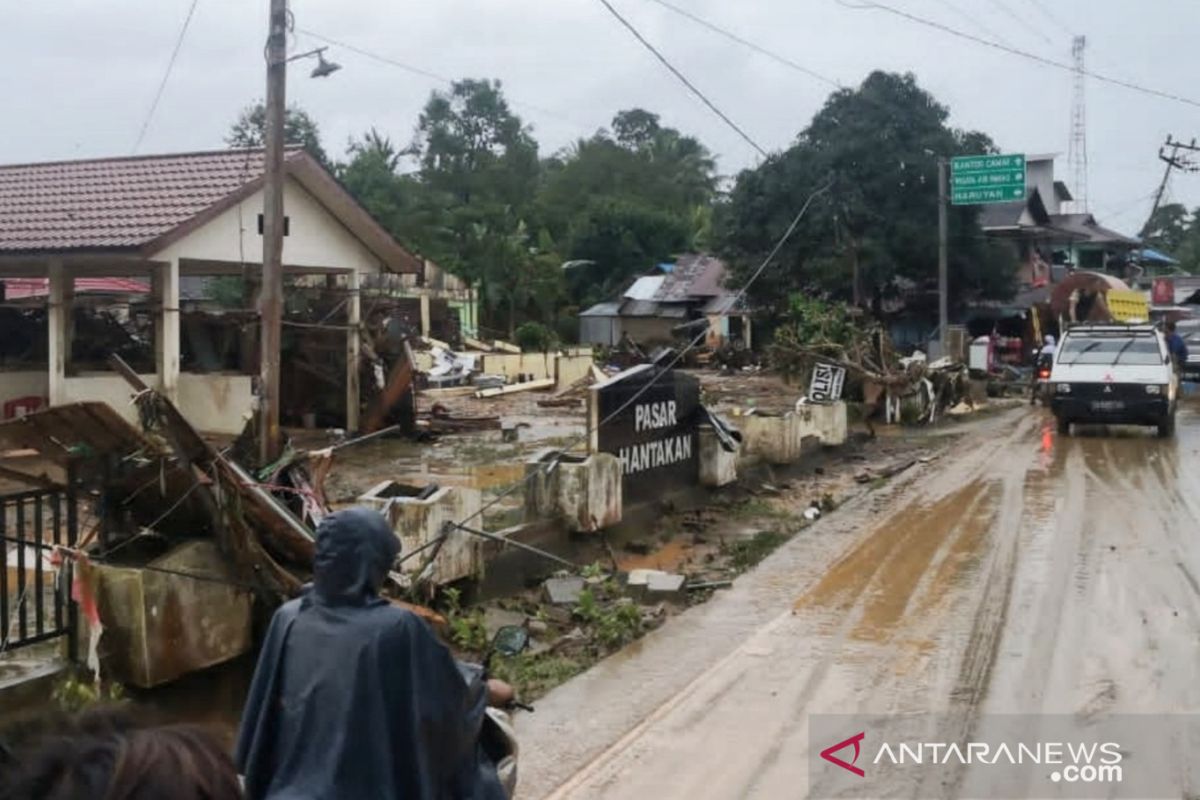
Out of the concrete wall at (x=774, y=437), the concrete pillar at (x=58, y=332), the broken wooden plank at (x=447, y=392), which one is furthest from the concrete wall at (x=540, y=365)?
the concrete pillar at (x=58, y=332)

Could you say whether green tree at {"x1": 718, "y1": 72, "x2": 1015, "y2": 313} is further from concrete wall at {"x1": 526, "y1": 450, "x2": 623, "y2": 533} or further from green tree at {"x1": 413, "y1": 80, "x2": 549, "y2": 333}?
concrete wall at {"x1": 526, "y1": 450, "x2": 623, "y2": 533}

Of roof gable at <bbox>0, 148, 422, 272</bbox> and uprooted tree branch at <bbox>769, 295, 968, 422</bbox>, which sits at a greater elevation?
roof gable at <bbox>0, 148, 422, 272</bbox>

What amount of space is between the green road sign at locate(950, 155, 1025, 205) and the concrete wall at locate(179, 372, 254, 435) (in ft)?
59.4

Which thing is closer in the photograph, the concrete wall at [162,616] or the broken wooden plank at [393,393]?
the concrete wall at [162,616]

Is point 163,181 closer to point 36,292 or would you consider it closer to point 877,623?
point 36,292

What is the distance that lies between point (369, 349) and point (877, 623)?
498 inches

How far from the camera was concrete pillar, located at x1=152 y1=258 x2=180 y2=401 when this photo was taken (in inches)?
655

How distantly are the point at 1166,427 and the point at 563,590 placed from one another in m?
13.9

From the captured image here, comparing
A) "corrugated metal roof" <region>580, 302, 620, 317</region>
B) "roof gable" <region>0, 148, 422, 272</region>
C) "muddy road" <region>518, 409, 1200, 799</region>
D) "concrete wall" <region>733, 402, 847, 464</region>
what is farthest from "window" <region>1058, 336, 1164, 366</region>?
"corrugated metal roof" <region>580, 302, 620, 317</region>

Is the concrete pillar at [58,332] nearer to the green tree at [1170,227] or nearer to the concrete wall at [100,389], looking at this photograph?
the concrete wall at [100,389]

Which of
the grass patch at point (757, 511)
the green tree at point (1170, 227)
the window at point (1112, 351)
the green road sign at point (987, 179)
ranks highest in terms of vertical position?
the green tree at point (1170, 227)

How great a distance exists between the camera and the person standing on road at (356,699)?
3.13m

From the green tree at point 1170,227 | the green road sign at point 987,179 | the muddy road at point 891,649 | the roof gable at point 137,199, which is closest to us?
the muddy road at point 891,649

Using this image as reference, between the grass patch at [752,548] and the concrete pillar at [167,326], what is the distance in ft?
28.0
